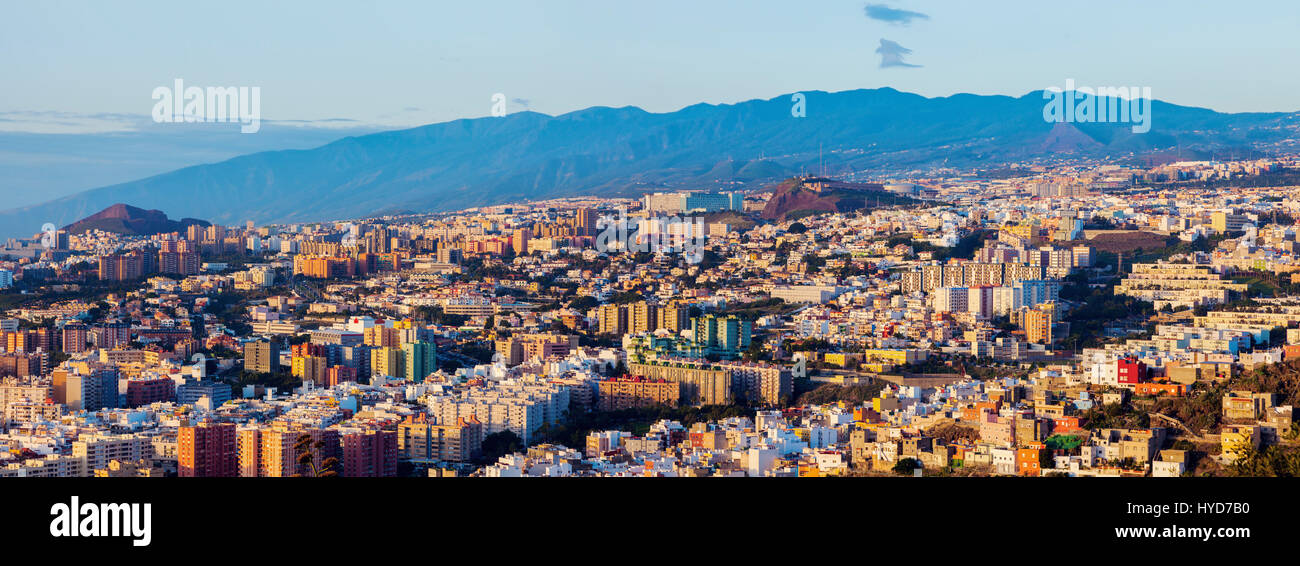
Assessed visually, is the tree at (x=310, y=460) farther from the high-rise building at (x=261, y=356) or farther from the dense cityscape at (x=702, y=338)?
the high-rise building at (x=261, y=356)

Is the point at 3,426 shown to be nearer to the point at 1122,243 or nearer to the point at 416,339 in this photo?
the point at 416,339

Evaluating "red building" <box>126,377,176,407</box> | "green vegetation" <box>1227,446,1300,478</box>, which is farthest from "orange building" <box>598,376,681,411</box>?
"green vegetation" <box>1227,446,1300,478</box>

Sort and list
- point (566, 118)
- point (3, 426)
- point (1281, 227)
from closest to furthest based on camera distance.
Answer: point (3, 426) → point (1281, 227) → point (566, 118)

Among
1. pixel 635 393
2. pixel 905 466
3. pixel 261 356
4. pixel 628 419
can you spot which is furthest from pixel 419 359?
pixel 905 466

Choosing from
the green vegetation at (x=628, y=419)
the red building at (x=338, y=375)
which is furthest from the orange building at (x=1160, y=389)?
the red building at (x=338, y=375)
